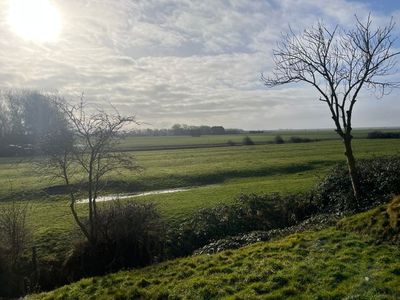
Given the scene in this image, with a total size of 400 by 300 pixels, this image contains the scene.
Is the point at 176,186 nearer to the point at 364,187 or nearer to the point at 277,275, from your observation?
the point at 364,187

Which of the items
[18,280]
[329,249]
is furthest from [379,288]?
[18,280]

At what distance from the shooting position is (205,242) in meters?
23.3

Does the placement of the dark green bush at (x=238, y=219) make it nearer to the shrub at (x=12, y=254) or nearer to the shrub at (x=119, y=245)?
the shrub at (x=119, y=245)

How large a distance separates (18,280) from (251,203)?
Result: 1614cm

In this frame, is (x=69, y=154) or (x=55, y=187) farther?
(x=55, y=187)

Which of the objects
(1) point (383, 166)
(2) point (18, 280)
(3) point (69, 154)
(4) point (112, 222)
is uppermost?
(3) point (69, 154)

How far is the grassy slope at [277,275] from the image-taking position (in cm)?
1050

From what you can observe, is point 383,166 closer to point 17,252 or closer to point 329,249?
point 329,249

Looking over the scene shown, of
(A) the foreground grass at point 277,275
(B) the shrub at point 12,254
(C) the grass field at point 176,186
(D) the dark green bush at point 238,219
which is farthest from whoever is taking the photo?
(C) the grass field at point 176,186

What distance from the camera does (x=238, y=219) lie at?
26297 millimetres

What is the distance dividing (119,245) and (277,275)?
427 inches

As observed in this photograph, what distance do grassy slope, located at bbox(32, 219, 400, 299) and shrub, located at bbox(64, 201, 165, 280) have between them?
438cm

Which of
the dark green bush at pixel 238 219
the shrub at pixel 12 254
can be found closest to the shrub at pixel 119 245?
the dark green bush at pixel 238 219

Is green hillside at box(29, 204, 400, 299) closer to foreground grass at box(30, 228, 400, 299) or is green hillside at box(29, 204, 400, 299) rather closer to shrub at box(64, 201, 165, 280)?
foreground grass at box(30, 228, 400, 299)
